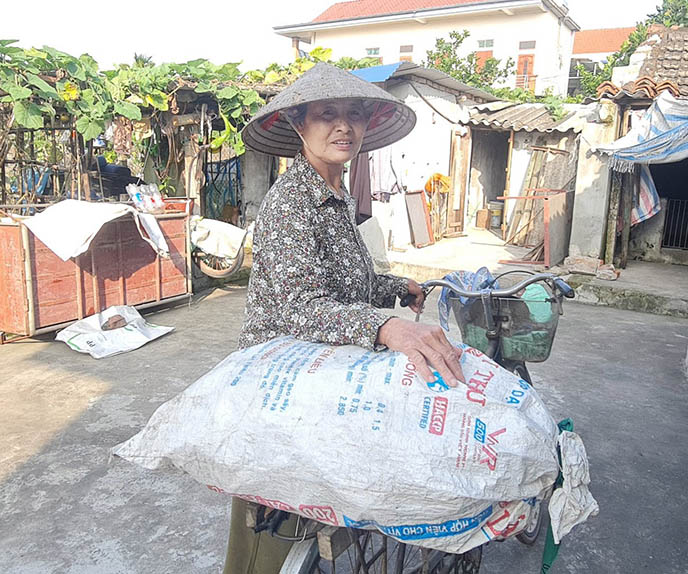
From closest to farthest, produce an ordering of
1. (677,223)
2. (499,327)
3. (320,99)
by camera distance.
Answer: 1. (320,99)
2. (499,327)
3. (677,223)

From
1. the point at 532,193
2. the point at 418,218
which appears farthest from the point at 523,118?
the point at 418,218

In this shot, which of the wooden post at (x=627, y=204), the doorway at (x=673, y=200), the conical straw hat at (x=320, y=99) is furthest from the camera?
the doorway at (x=673, y=200)

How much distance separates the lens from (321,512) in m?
1.34

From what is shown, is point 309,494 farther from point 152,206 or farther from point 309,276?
point 152,206

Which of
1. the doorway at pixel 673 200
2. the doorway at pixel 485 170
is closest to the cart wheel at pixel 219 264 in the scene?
the doorway at pixel 485 170

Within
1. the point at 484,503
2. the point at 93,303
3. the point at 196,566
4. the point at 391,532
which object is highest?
the point at 484,503

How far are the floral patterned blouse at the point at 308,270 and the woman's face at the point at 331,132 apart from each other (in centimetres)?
6

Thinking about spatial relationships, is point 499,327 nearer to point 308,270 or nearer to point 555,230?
point 308,270

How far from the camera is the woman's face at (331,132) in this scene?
1.72m

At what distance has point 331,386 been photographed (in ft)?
4.40

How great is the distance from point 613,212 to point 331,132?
8012 mm

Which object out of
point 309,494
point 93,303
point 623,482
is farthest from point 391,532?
point 93,303

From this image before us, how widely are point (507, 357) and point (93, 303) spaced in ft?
16.2

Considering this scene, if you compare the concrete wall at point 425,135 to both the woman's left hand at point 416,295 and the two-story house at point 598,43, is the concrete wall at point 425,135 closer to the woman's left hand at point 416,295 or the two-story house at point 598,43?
the woman's left hand at point 416,295
